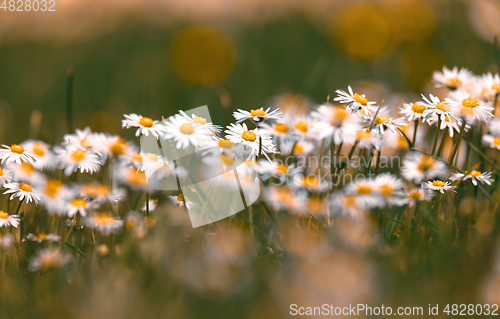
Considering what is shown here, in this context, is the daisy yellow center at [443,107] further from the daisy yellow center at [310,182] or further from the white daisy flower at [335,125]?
the daisy yellow center at [310,182]

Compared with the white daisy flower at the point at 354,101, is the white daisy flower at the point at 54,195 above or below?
below

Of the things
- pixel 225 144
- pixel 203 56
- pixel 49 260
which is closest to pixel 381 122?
pixel 225 144

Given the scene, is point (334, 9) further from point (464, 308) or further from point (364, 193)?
point (464, 308)

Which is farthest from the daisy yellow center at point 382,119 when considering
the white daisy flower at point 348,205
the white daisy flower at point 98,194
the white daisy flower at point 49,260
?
the white daisy flower at point 49,260

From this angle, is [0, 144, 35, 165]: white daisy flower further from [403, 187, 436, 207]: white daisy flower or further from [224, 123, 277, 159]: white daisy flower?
[403, 187, 436, 207]: white daisy flower

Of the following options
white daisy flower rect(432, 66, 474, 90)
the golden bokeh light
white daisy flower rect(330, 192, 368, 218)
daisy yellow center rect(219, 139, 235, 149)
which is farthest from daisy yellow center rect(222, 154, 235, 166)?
the golden bokeh light

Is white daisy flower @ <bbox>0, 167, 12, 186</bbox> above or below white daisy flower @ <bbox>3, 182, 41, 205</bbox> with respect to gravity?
above
